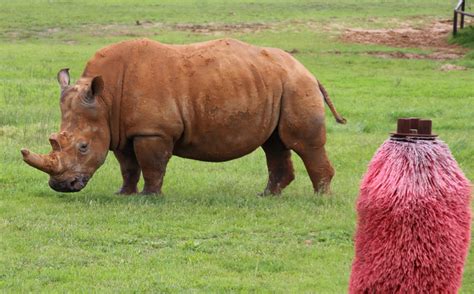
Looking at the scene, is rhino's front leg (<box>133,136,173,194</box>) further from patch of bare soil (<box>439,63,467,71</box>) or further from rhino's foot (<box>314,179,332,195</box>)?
patch of bare soil (<box>439,63,467,71</box>)

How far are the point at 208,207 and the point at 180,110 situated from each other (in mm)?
1159

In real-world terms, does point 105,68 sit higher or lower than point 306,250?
higher

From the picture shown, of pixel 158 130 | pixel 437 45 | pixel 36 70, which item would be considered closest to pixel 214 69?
pixel 158 130

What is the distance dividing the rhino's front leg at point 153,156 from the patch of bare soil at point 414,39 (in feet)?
51.0

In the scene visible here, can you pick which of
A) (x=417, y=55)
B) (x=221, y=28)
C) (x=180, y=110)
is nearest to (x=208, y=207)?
(x=180, y=110)

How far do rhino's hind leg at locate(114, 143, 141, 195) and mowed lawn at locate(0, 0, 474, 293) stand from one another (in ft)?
0.64

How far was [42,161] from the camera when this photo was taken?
9648 mm

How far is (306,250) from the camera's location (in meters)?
8.25

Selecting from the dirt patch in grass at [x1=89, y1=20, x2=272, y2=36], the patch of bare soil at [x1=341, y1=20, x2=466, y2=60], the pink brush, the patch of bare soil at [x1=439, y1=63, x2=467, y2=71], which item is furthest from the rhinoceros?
the dirt patch in grass at [x1=89, y1=20, x2=272, y2=36]

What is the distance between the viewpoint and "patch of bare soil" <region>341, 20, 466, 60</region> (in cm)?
2545

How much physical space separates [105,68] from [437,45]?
1853 centimetres

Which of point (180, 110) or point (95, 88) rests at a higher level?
point (95, 88)

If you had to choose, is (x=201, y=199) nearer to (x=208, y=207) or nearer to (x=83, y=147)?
(x=208, y=207)

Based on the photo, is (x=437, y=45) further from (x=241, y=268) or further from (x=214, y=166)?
(x=241, y=268)
